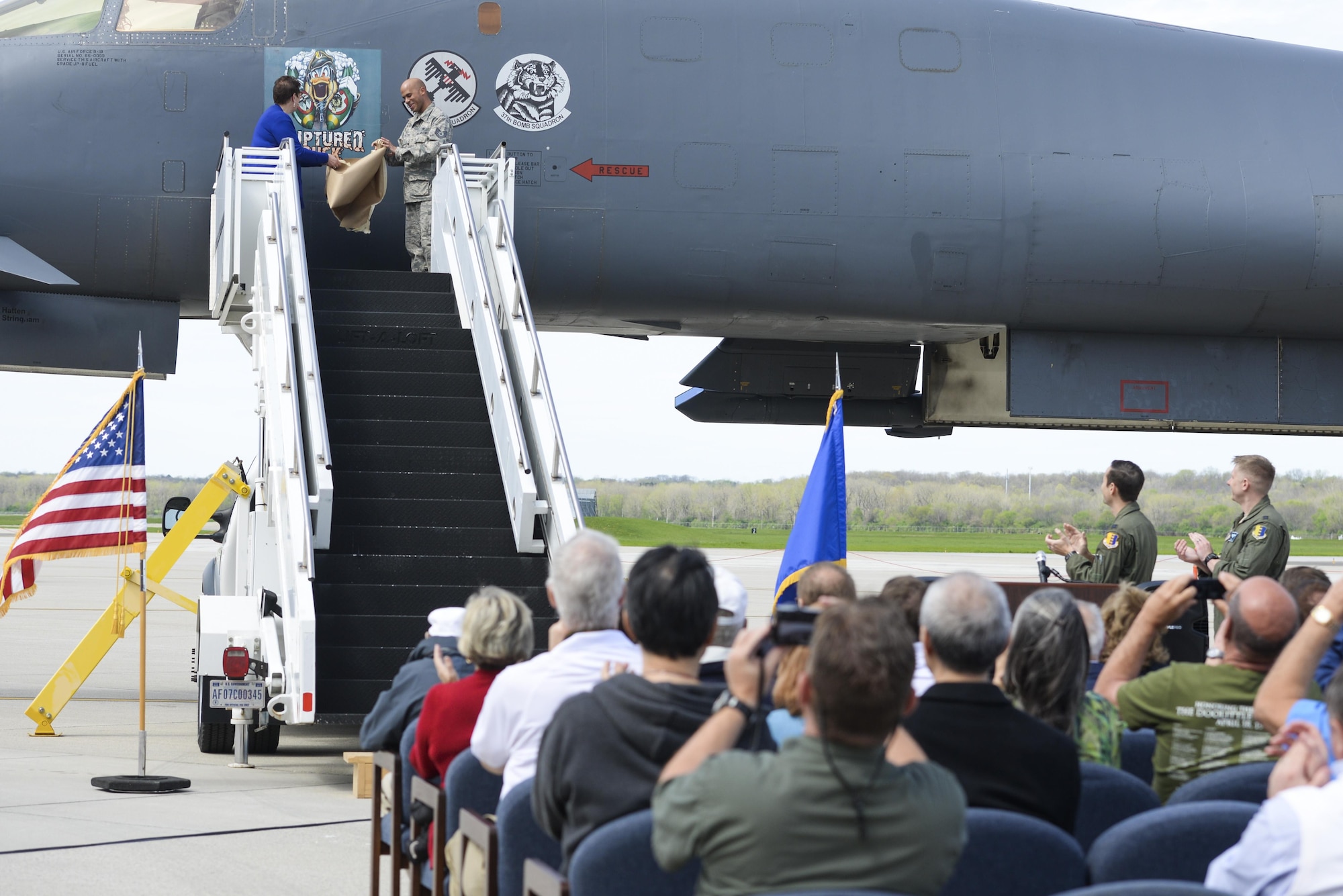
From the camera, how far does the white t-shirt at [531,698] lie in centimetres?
369

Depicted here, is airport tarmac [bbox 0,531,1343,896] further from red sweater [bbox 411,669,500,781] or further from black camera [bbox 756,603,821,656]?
black camera [bbox 756,603,821,656]

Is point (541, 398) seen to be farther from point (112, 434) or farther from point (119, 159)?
point (119, 159)

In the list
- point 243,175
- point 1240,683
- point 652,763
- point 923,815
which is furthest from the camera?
point 243,175

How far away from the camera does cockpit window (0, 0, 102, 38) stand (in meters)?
Answer: 9.85

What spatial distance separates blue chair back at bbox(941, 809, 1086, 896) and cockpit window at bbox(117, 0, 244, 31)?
899 centimetres

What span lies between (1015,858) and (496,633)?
184 centimetres

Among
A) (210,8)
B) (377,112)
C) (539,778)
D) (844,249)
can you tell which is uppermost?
(210,8)

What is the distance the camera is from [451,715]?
416cm

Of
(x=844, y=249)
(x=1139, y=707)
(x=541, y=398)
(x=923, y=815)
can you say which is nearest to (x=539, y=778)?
(x=923, y=815)

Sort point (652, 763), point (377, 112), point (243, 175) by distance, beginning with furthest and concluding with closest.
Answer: point (377, 112) < point (243, 175) < point (652, 763)

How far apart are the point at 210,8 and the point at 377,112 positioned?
1.34m

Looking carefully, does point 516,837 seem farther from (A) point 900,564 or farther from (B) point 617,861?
→ (A) point 900,564

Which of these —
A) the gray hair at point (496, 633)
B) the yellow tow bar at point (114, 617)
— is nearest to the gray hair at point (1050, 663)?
the gray hair at point (496, 633)

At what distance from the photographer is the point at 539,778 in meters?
3.12
